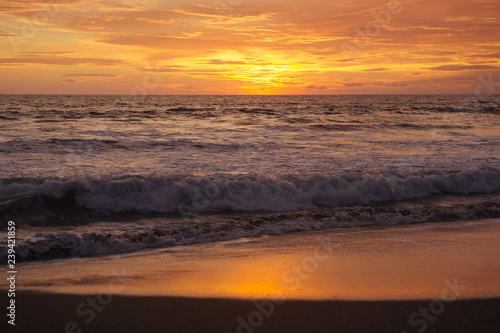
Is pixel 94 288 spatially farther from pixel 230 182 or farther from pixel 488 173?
pixel 488 173

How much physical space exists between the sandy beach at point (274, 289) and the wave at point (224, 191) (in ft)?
11.2

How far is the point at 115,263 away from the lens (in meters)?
6.18

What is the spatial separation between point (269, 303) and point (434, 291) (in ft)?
6.67

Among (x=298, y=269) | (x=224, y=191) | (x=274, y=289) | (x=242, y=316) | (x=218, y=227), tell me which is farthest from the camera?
(x=224, y=191)

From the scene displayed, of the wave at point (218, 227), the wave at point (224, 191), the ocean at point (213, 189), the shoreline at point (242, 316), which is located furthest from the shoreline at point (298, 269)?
the wave at point (224, 191)

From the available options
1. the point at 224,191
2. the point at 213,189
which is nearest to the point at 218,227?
the point at 224,191

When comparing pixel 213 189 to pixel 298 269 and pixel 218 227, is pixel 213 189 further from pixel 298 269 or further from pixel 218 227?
pixel 298 269

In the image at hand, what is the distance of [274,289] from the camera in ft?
16.0

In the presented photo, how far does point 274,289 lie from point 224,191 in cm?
621

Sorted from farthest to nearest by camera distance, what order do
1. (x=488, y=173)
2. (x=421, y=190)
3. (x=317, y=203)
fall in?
(x=488, y=173) → (x=421, y=190) → (x=317, y=203)

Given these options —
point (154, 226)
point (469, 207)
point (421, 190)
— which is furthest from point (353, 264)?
point (421, 190)

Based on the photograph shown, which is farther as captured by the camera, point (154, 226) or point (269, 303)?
point (154, 226)

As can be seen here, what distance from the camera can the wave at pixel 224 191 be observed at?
33.6ft

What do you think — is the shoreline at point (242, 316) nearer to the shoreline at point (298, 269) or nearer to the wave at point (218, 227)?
the shoreline at point (298, 269)
